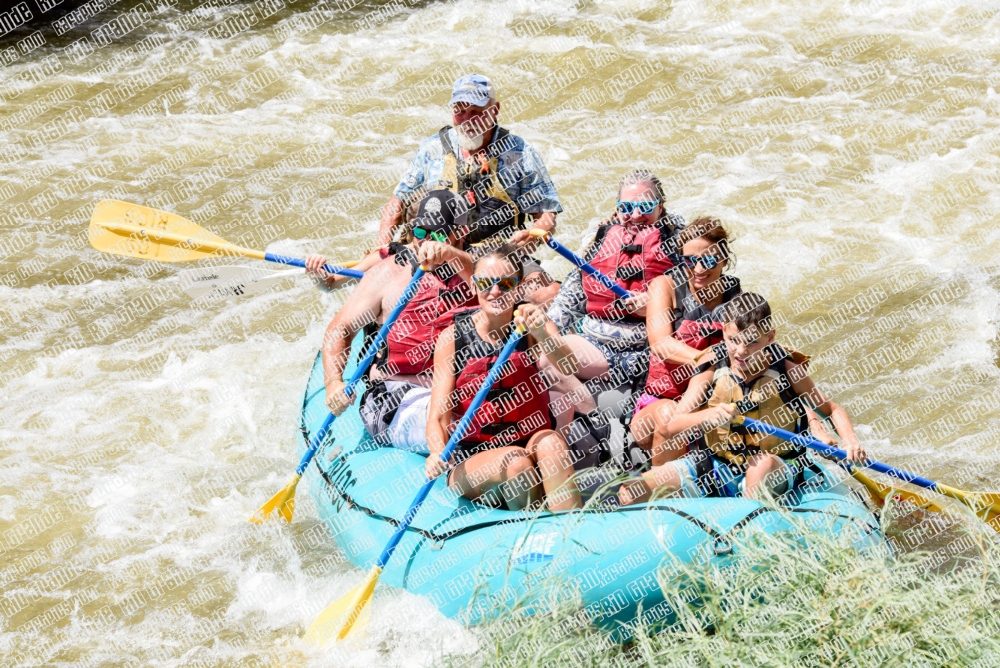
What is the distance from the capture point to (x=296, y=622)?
437 centimetres

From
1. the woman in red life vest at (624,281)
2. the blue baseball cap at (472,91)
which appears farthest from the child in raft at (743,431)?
the blue baseball cap at (472,91)

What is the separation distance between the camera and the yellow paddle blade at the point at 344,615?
3857mm

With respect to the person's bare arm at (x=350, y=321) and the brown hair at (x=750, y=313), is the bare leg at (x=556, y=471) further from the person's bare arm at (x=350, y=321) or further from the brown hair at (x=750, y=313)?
the person's bare arm at (x=350, y=321)

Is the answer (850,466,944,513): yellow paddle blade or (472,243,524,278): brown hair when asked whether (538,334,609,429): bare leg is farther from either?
(850,466,944,513): yellow paddle blade

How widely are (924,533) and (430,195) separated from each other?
2.42 metres

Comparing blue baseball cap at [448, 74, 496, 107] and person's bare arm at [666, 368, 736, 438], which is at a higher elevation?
blue baseball cap at [448, 74, 496, 107]

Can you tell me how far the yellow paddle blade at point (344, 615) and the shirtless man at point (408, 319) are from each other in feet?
1.77

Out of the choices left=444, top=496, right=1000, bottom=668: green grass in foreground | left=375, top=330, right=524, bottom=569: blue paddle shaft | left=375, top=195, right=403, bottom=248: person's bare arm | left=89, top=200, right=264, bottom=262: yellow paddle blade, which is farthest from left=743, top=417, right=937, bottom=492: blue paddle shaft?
left=89, top=200, right=264, bottom=262: yellow paddle blade

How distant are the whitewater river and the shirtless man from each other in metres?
0.71

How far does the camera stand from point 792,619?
3.03 meters

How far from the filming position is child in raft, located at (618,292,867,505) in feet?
11.8

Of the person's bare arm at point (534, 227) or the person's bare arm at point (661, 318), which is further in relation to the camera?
the person's bare arm at point (534, 227)

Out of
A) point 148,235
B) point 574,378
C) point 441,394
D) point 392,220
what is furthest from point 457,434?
point 148,235

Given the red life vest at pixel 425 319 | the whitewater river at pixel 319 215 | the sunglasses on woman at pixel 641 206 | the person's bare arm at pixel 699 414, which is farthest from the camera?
the whitewater river at pixel 319 215
